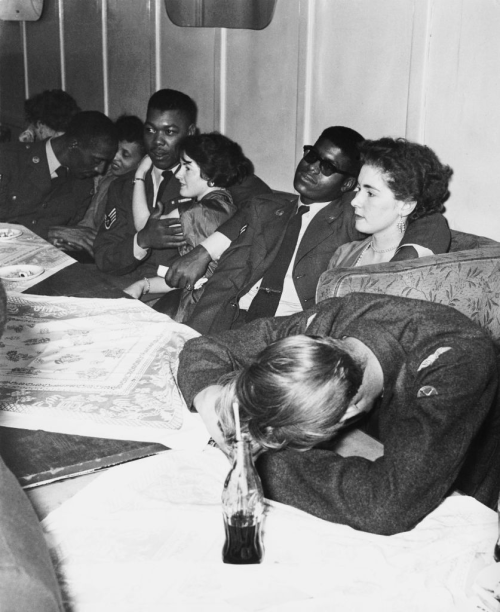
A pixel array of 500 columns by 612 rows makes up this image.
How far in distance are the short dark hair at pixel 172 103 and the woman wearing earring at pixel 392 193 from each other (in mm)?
1690

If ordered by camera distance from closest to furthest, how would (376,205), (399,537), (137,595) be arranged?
(137,595)
(399,537)
(376,205)

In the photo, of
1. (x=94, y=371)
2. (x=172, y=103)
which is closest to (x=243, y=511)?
(x=94, y=371)

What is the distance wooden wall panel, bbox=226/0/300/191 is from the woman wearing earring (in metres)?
1.24

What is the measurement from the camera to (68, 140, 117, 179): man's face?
16.5ft

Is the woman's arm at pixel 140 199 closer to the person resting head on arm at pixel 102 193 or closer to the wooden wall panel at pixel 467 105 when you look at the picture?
the person resting head on arm at pixel 102 193

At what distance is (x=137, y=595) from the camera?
3.52 ft

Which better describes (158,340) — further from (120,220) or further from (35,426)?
(120,220)

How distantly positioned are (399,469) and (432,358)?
33 centimetres

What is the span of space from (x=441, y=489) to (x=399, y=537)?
0.13 m

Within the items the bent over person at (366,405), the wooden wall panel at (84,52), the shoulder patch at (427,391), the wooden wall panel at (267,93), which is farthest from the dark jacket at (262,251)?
the wooden wall panel at (84,52)

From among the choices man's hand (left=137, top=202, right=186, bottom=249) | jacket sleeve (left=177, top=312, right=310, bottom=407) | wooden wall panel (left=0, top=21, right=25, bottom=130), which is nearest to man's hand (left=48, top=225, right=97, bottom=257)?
man's hand (left=137, top=202, right=186, bottom=249)

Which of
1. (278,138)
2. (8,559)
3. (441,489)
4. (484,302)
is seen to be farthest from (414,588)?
(278,138)

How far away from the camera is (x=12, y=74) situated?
820 cm

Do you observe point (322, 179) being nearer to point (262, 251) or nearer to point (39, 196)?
point (262, 251)
